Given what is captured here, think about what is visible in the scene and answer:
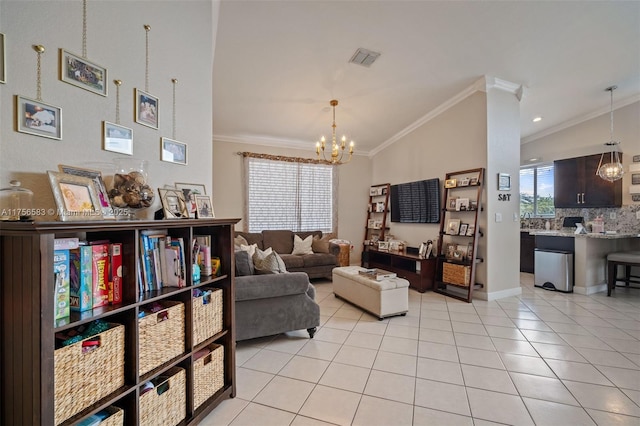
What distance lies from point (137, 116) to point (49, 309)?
3.88ft

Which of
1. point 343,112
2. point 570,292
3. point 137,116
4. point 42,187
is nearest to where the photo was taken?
point 42,187

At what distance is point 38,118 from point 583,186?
22.5ft

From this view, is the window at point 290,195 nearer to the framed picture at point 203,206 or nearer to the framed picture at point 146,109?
the framed picture at point 203,206

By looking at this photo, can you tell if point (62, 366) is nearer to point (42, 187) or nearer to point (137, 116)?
point (42, 187)

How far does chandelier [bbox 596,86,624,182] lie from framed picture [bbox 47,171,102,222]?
6199 mm

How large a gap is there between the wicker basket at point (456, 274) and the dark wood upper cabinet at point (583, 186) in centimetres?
285

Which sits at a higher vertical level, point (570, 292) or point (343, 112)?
point (343, 112)

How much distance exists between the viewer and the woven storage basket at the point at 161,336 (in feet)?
4.39

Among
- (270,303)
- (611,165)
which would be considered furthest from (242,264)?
(611,165)

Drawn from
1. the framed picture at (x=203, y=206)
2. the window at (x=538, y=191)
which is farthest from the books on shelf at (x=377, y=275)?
the window at (x=538, y=191)

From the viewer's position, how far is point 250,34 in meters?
2.79

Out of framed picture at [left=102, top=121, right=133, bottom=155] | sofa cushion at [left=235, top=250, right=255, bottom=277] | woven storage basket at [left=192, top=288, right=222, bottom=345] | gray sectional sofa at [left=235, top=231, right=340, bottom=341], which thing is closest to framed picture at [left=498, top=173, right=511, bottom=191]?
gray sectional sofa at [left=235, top=231, right=340, bottom=341]

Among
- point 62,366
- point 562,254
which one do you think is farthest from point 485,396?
point 562,254

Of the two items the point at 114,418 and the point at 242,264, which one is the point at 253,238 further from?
the point at 114,418
